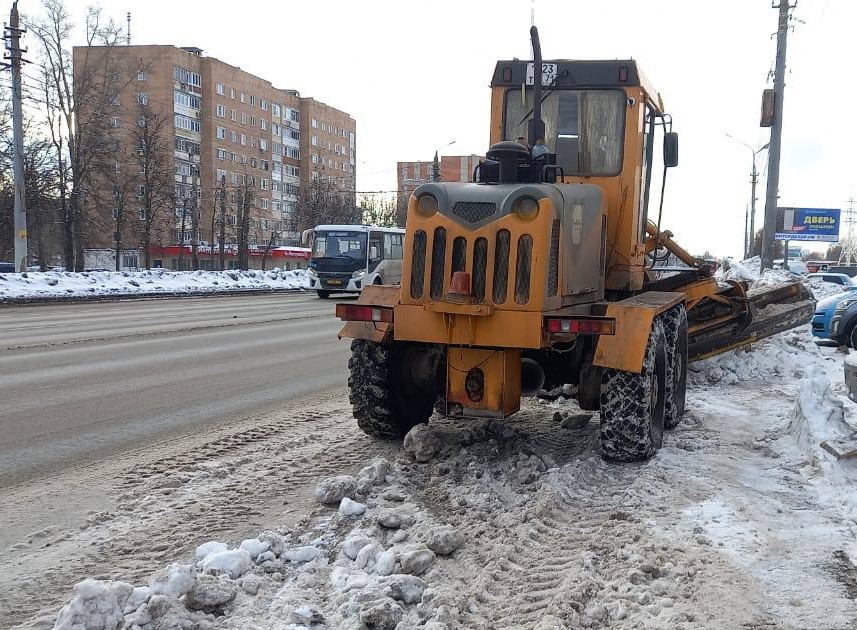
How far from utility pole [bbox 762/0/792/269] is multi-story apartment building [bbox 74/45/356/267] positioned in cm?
4161

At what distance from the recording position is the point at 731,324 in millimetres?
9695

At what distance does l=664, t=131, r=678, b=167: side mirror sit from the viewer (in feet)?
23.7

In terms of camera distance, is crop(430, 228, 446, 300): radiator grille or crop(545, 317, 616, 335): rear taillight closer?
crop(545, 317, 616, 335): rear taillight

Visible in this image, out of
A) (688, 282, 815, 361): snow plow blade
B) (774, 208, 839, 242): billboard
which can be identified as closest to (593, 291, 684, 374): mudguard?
(688, 282, 815, 361): snow plow blade

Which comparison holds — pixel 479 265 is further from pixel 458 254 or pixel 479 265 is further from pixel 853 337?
pixel 853 337

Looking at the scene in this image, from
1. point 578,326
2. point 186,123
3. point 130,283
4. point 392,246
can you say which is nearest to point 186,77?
point 186,123

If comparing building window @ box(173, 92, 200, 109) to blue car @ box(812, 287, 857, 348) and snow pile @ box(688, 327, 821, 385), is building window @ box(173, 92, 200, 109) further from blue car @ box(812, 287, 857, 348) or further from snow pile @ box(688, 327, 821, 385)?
snow pile @ box(688, 327, 821, 385)

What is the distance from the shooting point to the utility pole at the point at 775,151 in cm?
2141

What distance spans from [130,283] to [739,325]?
86.6 ft

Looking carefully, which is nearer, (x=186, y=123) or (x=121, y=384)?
(x=121, y=384)

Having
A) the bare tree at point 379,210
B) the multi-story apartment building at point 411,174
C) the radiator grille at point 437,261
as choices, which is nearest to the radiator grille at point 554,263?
the radiator grille at point 437,261

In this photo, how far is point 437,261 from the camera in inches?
219

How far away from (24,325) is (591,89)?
13391 millimetres

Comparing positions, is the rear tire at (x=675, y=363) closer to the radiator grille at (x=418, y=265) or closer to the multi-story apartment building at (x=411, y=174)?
the radiator grille at (x=418, y=265)
